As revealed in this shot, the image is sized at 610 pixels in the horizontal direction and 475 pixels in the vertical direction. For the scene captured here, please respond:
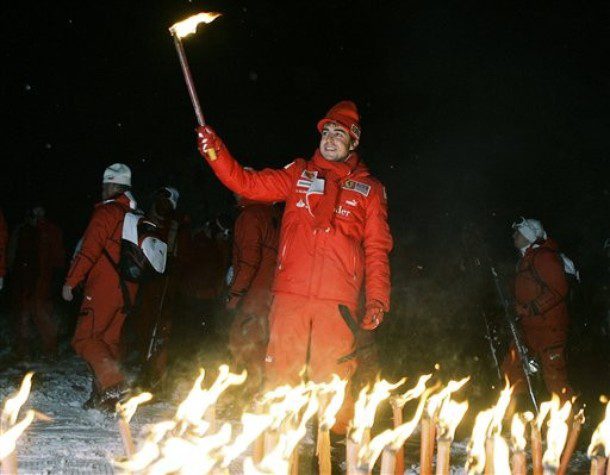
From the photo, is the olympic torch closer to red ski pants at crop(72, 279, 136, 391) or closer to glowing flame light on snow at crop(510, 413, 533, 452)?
red ski pants at crop(72, 279, 136, 391)

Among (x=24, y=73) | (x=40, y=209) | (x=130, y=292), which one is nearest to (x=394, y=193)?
(x=40, y=209)

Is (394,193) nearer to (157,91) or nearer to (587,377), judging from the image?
(587,377)

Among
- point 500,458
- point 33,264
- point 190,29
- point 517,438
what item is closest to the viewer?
point 500,458

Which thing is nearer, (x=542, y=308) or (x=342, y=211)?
(x=342, y=211)

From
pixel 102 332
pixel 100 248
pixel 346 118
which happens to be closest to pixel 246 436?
pixel 346 118

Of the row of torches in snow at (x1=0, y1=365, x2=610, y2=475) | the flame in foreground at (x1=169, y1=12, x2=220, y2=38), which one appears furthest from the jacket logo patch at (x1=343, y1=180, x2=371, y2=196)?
the row of torches in snow at (x1=0, y1=365, x2=610, y2=475)

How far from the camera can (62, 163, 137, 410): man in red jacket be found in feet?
14.7

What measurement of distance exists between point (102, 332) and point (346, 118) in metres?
2.63

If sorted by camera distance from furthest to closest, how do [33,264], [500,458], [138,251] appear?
[33,264], [138,251], [500,458]

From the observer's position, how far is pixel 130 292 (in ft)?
15.6

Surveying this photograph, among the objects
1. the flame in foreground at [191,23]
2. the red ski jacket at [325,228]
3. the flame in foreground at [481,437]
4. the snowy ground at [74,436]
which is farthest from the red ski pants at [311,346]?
the flame in foreground at [191,23]

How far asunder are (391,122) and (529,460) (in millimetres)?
9614

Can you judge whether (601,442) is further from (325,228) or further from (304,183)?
(304,183)

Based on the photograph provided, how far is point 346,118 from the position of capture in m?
4.02
